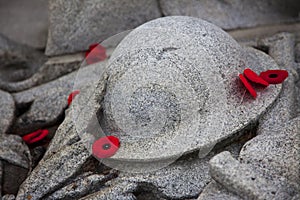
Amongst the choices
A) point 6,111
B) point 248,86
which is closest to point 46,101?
point 6,111

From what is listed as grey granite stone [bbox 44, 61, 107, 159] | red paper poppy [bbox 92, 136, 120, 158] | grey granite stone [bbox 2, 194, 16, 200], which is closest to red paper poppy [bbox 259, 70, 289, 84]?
red paper poppy [bbox 92, 136, 120, 158]

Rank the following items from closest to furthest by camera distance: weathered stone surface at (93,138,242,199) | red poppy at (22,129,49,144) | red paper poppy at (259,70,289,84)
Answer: weathered stone surface at (93,138,242,199) → red paper poppy at (259,70,289,84) → red poppy at (22,129,49,144)

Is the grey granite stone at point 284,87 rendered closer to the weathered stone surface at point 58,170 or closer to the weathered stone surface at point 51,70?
the weathered stone surface at point 58,170

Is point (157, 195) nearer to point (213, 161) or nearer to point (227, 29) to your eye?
point (213, 161)

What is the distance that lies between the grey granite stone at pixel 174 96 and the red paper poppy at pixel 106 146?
35mm

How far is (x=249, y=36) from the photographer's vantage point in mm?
3652

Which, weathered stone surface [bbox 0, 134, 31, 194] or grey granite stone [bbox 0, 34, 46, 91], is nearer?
weathered stone surface [bbox 0, 134, 31, 194]

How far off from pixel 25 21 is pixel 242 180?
2.93 metres

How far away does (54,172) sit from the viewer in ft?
8.46

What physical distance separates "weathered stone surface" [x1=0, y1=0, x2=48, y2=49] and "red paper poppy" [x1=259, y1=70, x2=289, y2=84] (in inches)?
82.6

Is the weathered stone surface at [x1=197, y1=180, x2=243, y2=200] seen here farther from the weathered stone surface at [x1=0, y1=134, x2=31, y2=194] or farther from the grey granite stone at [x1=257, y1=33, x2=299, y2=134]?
the weathered stone surface at [x1=0, y1=134, x2=31, y2=194]

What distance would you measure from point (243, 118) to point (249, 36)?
1278mm

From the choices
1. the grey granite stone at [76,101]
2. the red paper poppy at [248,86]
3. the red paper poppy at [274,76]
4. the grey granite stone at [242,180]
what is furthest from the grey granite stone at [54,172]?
the red paper poppy at [274,76]

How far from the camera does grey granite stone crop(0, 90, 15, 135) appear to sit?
3.13 metres
